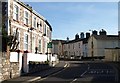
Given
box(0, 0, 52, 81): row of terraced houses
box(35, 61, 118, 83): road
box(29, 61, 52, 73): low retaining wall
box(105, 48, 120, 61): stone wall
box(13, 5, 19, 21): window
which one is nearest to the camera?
box(35, 61, 118, 83): road

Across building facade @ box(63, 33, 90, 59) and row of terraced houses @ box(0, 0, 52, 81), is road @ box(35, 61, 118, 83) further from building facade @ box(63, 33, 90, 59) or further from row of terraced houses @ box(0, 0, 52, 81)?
building facade @ box(63, 33, 90, 59)

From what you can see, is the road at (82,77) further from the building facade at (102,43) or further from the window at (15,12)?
the building facade at (102,43)

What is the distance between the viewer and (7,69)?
2127 cm

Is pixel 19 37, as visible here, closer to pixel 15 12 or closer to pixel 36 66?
pixel 15 12

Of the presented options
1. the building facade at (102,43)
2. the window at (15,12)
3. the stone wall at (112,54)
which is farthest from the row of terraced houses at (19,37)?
the building facade at (102,43)

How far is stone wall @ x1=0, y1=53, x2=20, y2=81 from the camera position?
20.2 m

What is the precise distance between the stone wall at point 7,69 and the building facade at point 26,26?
3.73 m

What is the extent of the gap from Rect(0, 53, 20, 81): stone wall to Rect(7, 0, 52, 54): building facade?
3.73m

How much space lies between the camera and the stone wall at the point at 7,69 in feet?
66.3

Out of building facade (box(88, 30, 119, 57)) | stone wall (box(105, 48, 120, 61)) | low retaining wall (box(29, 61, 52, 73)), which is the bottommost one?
low retaining wall (box(29, 61, 52, 73))

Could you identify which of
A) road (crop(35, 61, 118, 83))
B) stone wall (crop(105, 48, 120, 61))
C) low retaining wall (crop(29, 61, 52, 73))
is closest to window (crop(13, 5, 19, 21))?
low retaining wall (crop(29, 61, 52, 73))

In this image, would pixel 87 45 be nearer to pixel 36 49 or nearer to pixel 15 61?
pixel 36 49

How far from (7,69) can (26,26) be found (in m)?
11.3

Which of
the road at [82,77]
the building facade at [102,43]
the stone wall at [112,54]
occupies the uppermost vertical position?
the building facade at [102,43]
